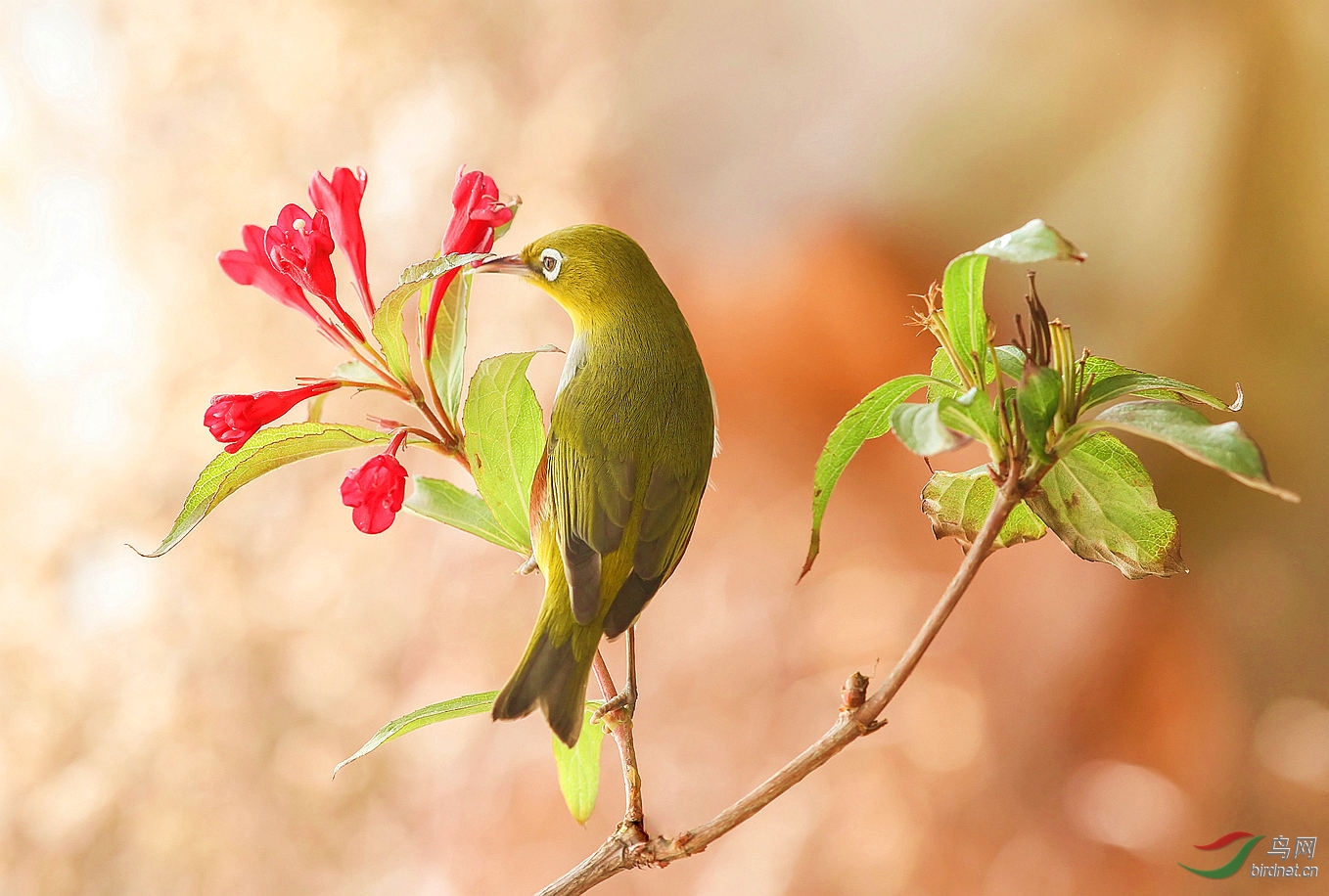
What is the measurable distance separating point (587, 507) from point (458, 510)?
0.43 feet

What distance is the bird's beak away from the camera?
53 cm

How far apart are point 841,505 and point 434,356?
786mm

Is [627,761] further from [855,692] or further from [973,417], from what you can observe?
[973,417]

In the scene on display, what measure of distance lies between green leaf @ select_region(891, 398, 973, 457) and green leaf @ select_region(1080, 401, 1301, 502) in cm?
8

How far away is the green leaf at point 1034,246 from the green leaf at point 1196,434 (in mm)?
90

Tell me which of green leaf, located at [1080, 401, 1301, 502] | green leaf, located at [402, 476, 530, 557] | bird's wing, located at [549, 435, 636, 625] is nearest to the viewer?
green leaf, located at [1080, 401, 1301, 502]

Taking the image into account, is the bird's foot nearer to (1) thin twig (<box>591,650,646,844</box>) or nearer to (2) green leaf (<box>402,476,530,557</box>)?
(1) thin twig (<box>591,650,646,844</box>)

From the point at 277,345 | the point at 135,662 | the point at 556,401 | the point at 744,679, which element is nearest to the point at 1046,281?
the point at 744,679

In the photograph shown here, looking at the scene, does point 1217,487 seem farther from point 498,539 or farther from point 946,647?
point 498,539

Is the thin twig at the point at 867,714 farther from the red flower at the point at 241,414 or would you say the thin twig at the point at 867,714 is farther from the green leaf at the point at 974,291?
the red flower at the point at 241,414

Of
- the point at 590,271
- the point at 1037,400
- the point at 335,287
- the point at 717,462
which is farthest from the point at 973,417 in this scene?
the point at 717,462

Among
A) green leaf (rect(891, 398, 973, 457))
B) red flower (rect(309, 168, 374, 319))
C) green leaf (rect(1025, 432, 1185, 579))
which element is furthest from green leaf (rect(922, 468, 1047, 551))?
red flower (rect(309, 168, 374, 319))

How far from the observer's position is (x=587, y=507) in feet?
1.71

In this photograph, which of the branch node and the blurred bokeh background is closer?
the branch node
